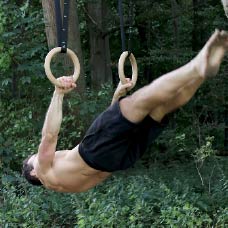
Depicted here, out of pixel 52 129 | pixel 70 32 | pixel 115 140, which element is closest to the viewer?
pixel 115 140

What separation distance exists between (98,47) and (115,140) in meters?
6.78

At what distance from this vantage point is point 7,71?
326 inches

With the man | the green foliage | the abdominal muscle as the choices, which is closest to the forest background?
the green foliage

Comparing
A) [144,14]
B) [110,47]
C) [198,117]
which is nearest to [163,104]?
[198,117]

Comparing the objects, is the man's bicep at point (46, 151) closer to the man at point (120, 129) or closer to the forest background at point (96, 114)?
the man at point (120, 129)

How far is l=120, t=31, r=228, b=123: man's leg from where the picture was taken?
10.9 ft

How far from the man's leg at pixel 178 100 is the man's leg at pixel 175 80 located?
0.14 ft

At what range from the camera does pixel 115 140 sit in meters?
4.25

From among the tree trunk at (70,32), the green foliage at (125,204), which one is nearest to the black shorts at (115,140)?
the green foliage at (125,204)

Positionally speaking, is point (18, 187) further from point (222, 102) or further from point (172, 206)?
point (222, 102)

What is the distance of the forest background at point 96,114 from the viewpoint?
698 cm

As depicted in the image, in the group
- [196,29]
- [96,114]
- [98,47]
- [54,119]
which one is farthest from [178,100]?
[196,29]

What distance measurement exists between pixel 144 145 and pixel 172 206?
106 inches

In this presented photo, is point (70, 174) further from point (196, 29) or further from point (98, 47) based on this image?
point (196, 29)
